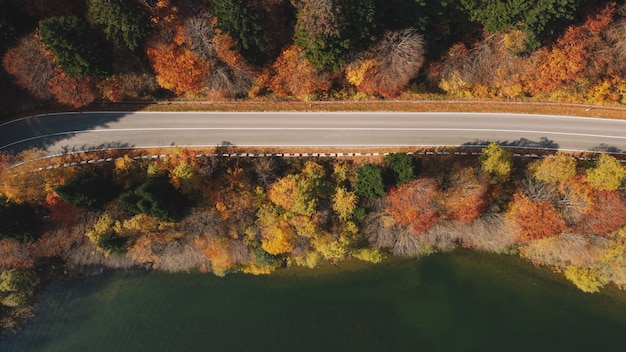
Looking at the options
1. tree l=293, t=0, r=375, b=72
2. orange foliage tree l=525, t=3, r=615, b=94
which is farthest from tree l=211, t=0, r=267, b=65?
orange foliage tree l=525, t=3, r=615, b=94

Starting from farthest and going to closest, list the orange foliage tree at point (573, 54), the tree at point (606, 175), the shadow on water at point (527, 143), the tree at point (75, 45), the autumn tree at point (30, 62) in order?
the shadow on water at point (527, 143), the tree at point (606, 175), the orange foliage tree at point (573, 54), the autumn tree at point (30, 62), the tree at point (75, 45)

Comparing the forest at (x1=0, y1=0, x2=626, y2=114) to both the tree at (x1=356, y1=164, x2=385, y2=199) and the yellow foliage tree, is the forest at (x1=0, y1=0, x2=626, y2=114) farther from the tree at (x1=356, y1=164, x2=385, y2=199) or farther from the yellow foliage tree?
the yellow foliage tree

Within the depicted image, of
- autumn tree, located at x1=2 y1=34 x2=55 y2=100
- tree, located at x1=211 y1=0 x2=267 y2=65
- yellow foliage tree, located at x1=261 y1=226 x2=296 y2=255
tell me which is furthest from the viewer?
yellow foliage tree, located at x1=261 y1=226 x2=296 y2=255

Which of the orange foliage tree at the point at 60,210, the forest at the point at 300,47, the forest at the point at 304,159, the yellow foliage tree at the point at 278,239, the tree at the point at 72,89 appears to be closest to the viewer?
the forest at the point at 300,47

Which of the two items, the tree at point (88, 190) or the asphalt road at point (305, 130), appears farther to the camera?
the asphalt road at point (305, 130)

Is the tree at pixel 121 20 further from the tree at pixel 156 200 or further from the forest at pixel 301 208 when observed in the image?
the tree at pixel 156 200

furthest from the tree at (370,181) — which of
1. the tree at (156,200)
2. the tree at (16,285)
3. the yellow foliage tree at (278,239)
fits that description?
the tree at (16,285)
